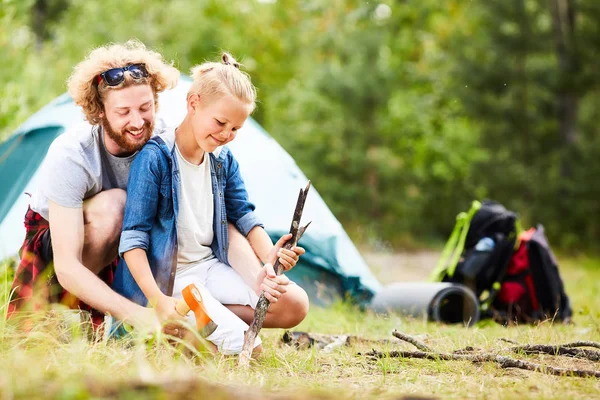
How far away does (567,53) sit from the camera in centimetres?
943

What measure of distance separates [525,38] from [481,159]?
1.78 meters

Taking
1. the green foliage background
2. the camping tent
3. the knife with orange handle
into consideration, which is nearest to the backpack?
the camping tent

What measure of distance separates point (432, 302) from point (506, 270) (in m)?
0.76

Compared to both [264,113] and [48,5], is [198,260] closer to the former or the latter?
[264,113]

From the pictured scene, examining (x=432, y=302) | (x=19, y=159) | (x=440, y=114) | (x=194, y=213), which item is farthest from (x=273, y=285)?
(x=440, y=114)

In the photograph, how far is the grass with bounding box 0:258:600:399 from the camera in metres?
1.30

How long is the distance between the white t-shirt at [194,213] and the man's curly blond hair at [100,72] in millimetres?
295

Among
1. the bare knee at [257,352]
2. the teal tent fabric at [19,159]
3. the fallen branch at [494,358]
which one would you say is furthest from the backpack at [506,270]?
the teal tent fabric at [19,159]

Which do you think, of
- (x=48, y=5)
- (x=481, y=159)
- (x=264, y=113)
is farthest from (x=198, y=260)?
(x=48, y=5)

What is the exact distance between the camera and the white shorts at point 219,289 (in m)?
2.32

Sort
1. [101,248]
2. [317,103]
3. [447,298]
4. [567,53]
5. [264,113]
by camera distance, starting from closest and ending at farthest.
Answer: [101,248], [447,298], [567,53], [317,103], [264,113]

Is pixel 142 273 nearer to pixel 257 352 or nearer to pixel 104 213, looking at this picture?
pixel 104 213

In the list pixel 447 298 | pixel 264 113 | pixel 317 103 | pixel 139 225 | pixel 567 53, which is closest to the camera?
pixel 139 225

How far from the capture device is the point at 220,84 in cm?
238
